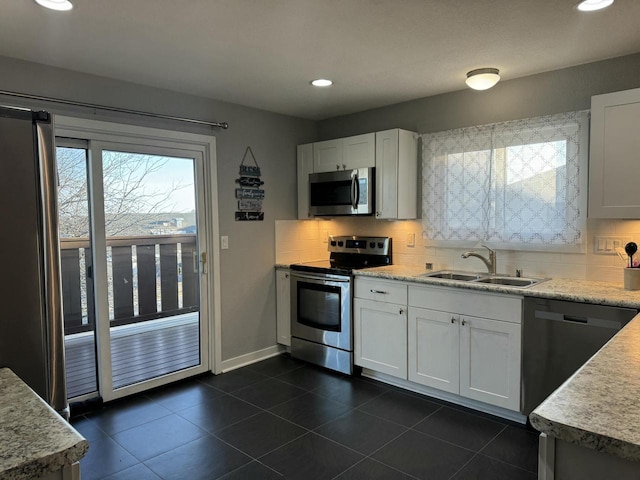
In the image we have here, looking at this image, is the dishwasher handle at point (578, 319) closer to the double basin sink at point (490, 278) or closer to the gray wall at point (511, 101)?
the double basin sink at point (490, 278)

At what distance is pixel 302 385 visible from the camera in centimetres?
355

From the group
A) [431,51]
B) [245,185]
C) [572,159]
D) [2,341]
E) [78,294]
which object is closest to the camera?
[2,341]

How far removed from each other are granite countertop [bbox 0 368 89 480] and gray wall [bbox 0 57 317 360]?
2436mm

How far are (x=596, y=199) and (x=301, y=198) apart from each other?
2.52 meters

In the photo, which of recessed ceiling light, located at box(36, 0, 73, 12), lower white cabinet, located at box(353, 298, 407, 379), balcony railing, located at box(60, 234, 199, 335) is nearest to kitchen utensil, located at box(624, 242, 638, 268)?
lower white cabinet, located at box(353, 298, 407, 379)

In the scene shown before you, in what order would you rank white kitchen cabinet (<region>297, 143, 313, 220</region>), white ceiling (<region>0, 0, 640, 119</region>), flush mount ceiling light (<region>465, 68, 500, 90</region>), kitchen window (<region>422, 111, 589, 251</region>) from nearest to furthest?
white ceiling (<region>0, 0, 640, 119</region>) < flush mount ceiling light (<region>465, 68, 500, 90</region>) < kitchen window (<region>422, 111, 589, 251</region>) < white kitchen cabinet (<region>297, 143, 313, 220</region>)

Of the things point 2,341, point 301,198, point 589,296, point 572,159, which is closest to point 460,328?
point 589,296

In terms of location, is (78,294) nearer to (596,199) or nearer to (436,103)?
(436,103)

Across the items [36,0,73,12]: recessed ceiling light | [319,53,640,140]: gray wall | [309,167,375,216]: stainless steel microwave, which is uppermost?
[36,0,73,12]: recessed ceiling light

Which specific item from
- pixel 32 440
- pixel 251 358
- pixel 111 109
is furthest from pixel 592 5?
pixel 251 358

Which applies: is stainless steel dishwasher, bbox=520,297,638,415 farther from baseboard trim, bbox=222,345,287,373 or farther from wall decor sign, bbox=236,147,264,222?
wall decor sign, bbox=236,147,264,222

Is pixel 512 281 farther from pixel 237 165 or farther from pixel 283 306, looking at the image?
pixel 237 165

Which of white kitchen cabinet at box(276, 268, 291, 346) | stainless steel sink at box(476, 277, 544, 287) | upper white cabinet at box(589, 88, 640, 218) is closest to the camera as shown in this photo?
upper white cabinet at box(589, 88, 640, 218)

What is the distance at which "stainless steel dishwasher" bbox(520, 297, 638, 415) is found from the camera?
2.45m
